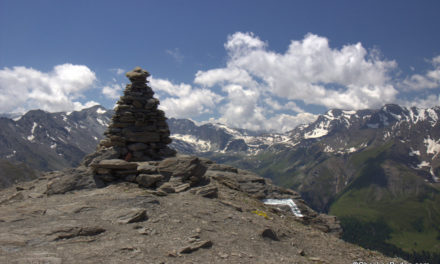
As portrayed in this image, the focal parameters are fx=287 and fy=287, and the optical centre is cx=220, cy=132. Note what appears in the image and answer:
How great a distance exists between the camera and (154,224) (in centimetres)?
1764

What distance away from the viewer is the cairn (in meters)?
37.8

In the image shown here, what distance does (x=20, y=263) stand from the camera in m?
11.8

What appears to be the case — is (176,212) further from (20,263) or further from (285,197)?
(285,197)

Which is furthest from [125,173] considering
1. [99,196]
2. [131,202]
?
[131,202]

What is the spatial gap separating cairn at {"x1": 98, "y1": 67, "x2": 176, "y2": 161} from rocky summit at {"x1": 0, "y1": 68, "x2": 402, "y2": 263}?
418cm

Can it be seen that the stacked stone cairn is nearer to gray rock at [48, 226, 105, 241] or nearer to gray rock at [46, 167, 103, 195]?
gray rock at [46, 167, 103, 195]

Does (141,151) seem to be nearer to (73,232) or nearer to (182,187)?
(182,187)

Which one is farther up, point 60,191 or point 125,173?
point 125,173

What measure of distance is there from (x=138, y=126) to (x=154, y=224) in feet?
79.2

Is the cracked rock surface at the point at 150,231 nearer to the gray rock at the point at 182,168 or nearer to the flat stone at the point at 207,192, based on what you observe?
the flat stone at the point at 207,192

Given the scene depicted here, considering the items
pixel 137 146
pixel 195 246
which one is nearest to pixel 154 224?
pixel 195 246

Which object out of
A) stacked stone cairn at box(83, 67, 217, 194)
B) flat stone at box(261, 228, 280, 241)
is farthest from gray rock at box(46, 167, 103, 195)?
flat stone at box(261, 228, 280, 241)

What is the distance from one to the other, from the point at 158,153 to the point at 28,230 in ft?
76.7

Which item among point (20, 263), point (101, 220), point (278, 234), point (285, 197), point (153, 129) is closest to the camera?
point (20, 263)
